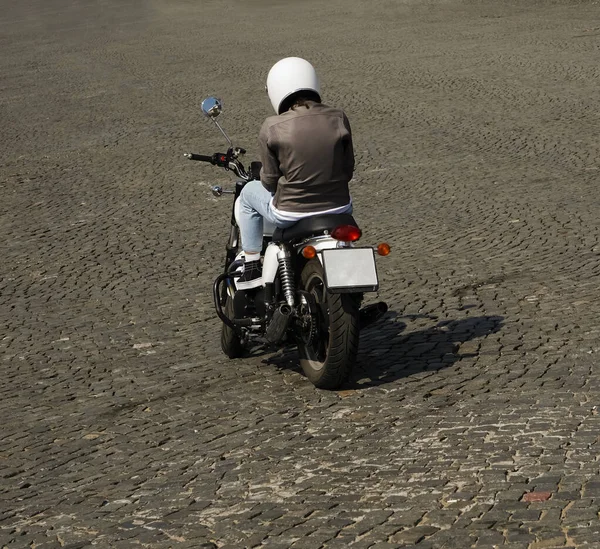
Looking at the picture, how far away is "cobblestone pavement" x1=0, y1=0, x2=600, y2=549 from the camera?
14.6 ft

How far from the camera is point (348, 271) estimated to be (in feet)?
18.4

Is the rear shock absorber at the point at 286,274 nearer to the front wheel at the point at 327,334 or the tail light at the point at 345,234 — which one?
the front wheel at the point at 327,334

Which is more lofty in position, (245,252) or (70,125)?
(245,252)

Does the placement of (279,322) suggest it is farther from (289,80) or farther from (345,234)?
(289,80)

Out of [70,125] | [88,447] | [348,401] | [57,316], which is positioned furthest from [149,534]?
[70,125]

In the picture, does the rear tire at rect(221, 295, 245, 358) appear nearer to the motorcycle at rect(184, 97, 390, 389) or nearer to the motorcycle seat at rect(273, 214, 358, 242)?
the motorcycle at rect(184, 97, 390, 389)

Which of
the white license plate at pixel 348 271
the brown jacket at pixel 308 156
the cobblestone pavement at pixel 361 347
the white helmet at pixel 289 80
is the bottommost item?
the cobblestone pavement at pixel 361 347

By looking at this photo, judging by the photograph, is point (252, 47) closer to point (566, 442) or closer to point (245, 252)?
point (245, 252)

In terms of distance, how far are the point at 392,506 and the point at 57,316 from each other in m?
3.90

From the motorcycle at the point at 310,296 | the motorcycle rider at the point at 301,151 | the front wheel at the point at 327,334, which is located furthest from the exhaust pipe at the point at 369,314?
the motorcycle rider at the point at 301,151

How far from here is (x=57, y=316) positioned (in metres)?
7.76

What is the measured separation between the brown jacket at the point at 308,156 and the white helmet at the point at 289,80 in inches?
3.4

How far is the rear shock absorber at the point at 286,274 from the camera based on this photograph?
6.02 m

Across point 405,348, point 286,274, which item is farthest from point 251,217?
point 405,348
